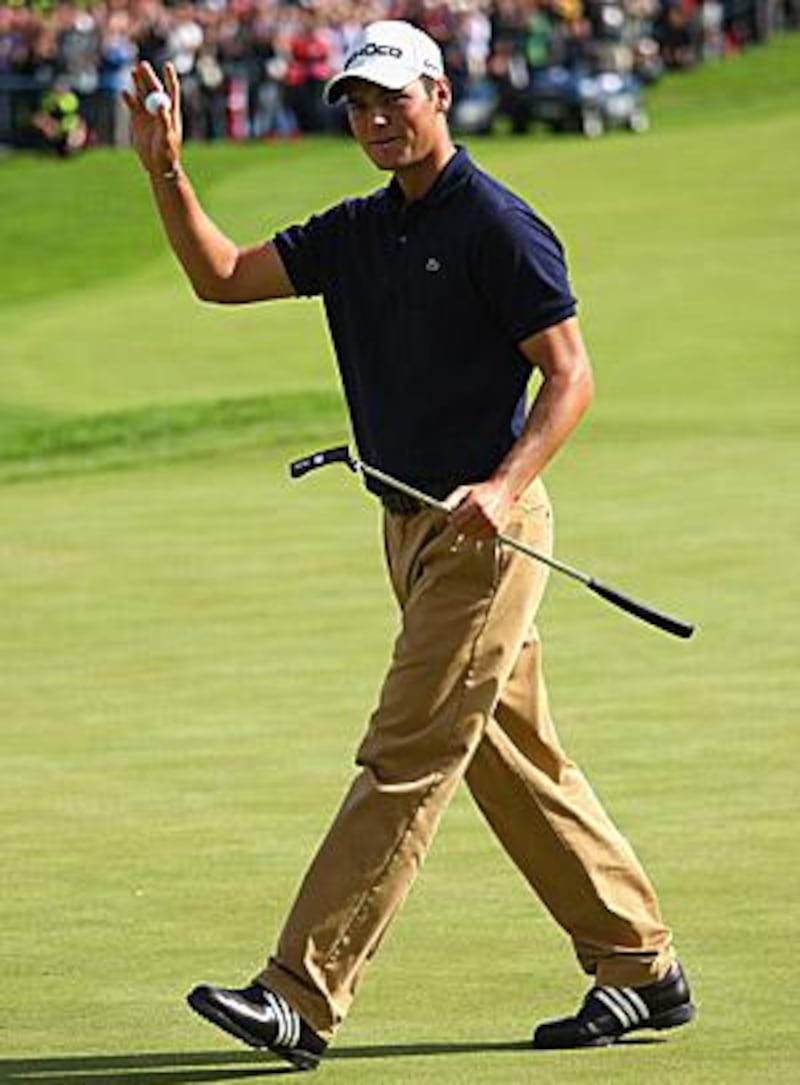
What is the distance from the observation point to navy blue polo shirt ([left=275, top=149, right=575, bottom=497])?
6605 millimetres

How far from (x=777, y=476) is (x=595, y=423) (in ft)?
12.3

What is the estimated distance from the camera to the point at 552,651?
1245 cm

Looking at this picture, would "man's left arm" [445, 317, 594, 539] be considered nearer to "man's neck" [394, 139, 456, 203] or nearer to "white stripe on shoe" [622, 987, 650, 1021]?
"man's neck" [394, 139, 456, 203]

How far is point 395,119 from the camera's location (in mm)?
6688

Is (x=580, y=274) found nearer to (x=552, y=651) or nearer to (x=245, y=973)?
(x=552, y=651)

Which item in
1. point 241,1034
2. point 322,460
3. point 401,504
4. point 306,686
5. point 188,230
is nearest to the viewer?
point 241,1034

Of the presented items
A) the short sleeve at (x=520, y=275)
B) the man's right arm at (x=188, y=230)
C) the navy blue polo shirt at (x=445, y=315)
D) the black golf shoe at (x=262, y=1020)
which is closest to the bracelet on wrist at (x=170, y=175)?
the man's right arm at (x=188, y=230)

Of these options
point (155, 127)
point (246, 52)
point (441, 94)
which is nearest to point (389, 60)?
point (441, 94)

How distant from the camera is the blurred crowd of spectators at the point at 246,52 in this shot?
148ft

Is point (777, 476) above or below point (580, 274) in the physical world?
above

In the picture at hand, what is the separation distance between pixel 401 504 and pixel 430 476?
0.34 feet

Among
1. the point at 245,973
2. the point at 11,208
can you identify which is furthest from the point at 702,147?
the point at 245,973

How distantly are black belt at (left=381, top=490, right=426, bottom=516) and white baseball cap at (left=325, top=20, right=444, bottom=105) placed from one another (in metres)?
0.78

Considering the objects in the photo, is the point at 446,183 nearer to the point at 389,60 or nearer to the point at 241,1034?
the point at 389,60
